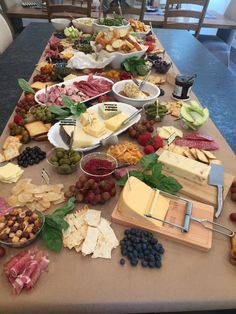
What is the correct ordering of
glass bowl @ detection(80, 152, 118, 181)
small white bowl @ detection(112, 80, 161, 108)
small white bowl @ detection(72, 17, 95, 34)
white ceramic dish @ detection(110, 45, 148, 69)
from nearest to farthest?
glass bowl @ detection(80, 152, 118, 181) → small white bowl @ detection(112, 80, 161, 108) → white ceramic dish @ detection(110, 45, 148, 69) → small white bowl @ detection(72, 17, 95, 34)

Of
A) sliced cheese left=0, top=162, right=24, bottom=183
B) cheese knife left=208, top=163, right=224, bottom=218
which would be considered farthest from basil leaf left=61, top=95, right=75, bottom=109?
cheese knife left=208, top=163, right=224, bottom=218

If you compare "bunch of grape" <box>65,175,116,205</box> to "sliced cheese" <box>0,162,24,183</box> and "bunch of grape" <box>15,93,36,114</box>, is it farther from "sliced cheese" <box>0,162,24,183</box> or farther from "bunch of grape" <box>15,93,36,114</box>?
"bunch of grape" <box>15,93,36,114</box>

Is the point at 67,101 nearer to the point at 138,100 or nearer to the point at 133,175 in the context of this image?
the point at 138,100

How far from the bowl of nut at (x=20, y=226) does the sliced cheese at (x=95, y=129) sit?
343 mm

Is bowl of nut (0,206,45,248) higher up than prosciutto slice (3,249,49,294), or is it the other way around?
bowl of nut (0,206,45,248)

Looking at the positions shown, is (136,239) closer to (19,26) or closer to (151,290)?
(151,290)

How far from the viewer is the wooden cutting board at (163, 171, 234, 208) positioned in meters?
0.72

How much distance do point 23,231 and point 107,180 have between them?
25 cm

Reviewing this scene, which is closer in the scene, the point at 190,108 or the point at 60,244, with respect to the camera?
the point at 60,244

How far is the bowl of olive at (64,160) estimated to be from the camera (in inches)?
30.5

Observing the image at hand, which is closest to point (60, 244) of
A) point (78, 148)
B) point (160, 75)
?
point (78, 148)

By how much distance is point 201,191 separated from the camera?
0.73 metres

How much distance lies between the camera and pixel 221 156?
2.98 feet

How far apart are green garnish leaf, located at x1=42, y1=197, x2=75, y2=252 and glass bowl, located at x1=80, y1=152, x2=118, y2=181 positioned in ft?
0.49
